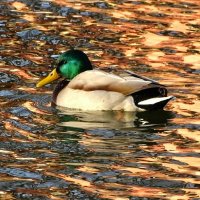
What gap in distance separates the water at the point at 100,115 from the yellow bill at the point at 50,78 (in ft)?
0.49

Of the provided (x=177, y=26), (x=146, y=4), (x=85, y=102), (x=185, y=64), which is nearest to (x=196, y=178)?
(x=85, y=102)

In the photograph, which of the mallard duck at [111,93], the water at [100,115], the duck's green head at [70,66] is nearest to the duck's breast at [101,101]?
the mallard duck at [111,93]

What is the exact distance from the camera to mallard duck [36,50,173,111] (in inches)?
468

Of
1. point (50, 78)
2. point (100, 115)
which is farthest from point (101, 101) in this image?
point (50, 78)

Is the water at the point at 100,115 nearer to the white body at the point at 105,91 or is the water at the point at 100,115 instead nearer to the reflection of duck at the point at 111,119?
the reflection of duck at the point at 111,119

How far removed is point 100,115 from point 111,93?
31 cm

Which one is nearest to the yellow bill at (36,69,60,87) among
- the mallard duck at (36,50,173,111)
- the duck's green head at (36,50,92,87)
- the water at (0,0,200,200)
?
the duck's green head at (36,50,92,87)

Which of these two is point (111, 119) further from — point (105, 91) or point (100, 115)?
point (105, 91)

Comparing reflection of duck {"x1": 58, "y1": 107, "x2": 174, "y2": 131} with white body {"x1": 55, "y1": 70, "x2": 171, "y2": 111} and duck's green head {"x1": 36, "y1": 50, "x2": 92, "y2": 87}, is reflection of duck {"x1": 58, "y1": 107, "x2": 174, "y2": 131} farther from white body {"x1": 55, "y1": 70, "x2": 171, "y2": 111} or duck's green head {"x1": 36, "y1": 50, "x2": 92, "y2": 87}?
duck's green head {"x1": 36, "y1": 50, "x2": 92, "y2": 87}

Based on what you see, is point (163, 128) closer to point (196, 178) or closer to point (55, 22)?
point (196, 178)

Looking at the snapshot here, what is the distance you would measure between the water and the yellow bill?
0.15 m

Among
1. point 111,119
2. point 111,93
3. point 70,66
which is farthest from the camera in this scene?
point 70,66

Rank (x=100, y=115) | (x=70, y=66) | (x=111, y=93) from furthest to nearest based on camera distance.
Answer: (x=70, y=66)
(x=111, y=93)
(x=100, y=115)

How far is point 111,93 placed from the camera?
39.7 ft
